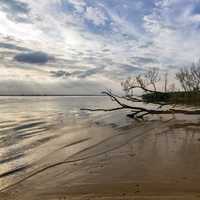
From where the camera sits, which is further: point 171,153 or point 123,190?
point 171,153

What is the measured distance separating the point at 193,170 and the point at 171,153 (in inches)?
94.1

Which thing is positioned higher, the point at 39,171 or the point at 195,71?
the point at 195,71

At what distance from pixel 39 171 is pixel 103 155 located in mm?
2783

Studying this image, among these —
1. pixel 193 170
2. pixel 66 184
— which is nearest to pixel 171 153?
pixel 193 170

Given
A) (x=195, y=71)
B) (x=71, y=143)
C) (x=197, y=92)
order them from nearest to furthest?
(x=71, y=143) → (x=197, y=92) → (x=195, y=71)

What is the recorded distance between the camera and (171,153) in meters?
10.4

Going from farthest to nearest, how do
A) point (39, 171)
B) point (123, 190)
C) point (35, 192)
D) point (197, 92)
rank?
point (197, 92)
point (39, 171)
point (35, 192)
point (123, 190)

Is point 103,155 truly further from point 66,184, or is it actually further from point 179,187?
point 179,187

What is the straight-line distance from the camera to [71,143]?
14406mm

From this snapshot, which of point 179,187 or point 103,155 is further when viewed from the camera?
point 103,155

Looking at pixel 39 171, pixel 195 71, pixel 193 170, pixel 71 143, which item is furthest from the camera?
pixel 195 71

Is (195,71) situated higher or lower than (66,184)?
higher

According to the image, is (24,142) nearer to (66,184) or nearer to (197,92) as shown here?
(66,184)

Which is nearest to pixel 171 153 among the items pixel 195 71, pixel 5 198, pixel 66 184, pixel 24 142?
pixel 66 184
